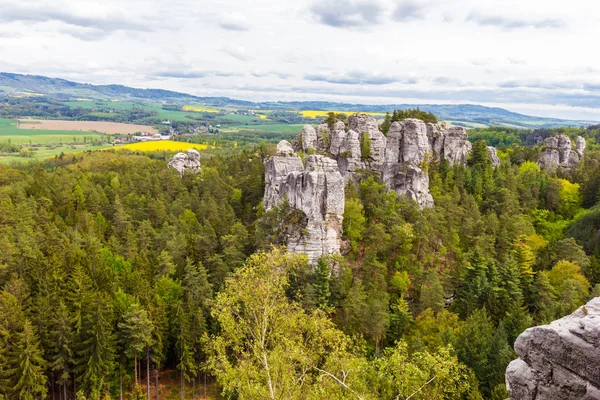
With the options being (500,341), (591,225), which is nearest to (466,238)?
(591,225)

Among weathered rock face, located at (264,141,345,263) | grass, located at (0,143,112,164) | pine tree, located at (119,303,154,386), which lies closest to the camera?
pine tree, located at (119,303,154,386)

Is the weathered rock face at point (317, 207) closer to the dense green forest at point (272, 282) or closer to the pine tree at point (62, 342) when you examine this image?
the dense green forest at point (272, 282)

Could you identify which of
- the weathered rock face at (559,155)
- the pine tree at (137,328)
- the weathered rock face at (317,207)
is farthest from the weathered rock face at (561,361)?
the weathered rock face at (559,155)

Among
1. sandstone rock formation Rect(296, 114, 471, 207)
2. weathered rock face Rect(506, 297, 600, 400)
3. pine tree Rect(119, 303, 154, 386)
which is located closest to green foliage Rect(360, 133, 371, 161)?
sandstone rock formation Rect(296, 114, 471, 207)

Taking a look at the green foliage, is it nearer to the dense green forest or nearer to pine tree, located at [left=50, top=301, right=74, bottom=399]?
the dense green forest

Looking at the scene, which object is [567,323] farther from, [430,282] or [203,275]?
[203,275]

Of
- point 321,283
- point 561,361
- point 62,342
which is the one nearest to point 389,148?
point 321,283
